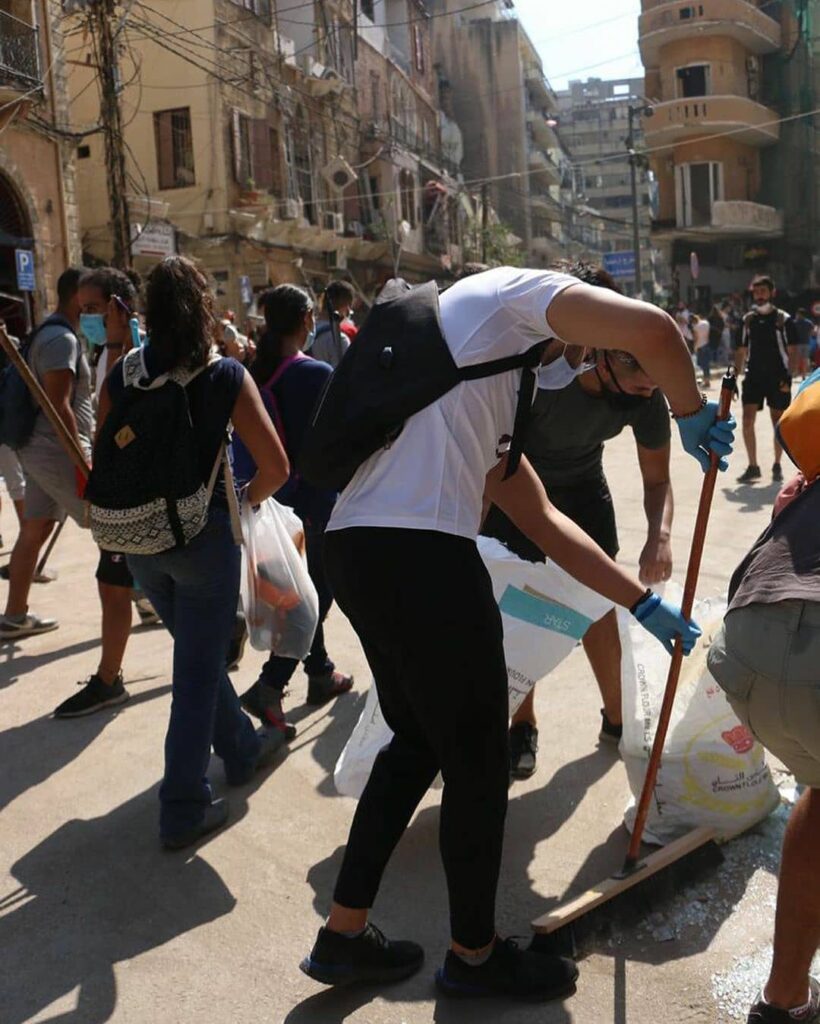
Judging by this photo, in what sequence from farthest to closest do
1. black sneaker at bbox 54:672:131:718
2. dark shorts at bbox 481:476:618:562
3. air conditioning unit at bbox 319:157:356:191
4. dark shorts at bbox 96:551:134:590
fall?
air conditioning unit at bbox 319:157:356:191, black sneaker at bbox 54:672:131:718, dark shorts at bbox 96:551:134:590, dark shorts at bbox 481:476:618:562

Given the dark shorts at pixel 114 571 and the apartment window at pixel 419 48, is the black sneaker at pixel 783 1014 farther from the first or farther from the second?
the apartment window at pixel 419 48

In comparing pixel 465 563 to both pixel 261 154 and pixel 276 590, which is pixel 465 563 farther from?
pixel 261 154

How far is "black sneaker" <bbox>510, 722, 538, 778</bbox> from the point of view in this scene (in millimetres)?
3689

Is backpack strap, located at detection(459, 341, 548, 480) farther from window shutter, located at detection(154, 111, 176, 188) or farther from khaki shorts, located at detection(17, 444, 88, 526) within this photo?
window shutter, located at detection(154, 111, 176, 188)

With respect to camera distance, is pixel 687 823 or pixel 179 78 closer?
pixel 687 823

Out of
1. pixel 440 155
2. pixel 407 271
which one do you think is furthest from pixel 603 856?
pixel 440 155

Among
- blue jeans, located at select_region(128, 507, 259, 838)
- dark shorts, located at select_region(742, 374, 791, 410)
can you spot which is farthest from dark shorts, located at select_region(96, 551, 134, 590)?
dark shorts, located at select_region(742, 374, 791, 410)

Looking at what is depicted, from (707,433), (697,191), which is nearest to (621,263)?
(697,191)

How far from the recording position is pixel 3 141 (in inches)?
682

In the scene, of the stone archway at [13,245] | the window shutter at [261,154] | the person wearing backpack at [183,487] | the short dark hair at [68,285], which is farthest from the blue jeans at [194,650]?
the window shutter at [261,154]

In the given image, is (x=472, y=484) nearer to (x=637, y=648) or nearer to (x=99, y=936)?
(x=637, y=648)

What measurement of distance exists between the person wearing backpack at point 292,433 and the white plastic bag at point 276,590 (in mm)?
177

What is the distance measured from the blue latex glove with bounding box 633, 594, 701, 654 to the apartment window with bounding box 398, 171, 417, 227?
113 feet

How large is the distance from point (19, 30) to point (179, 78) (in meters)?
6.77
